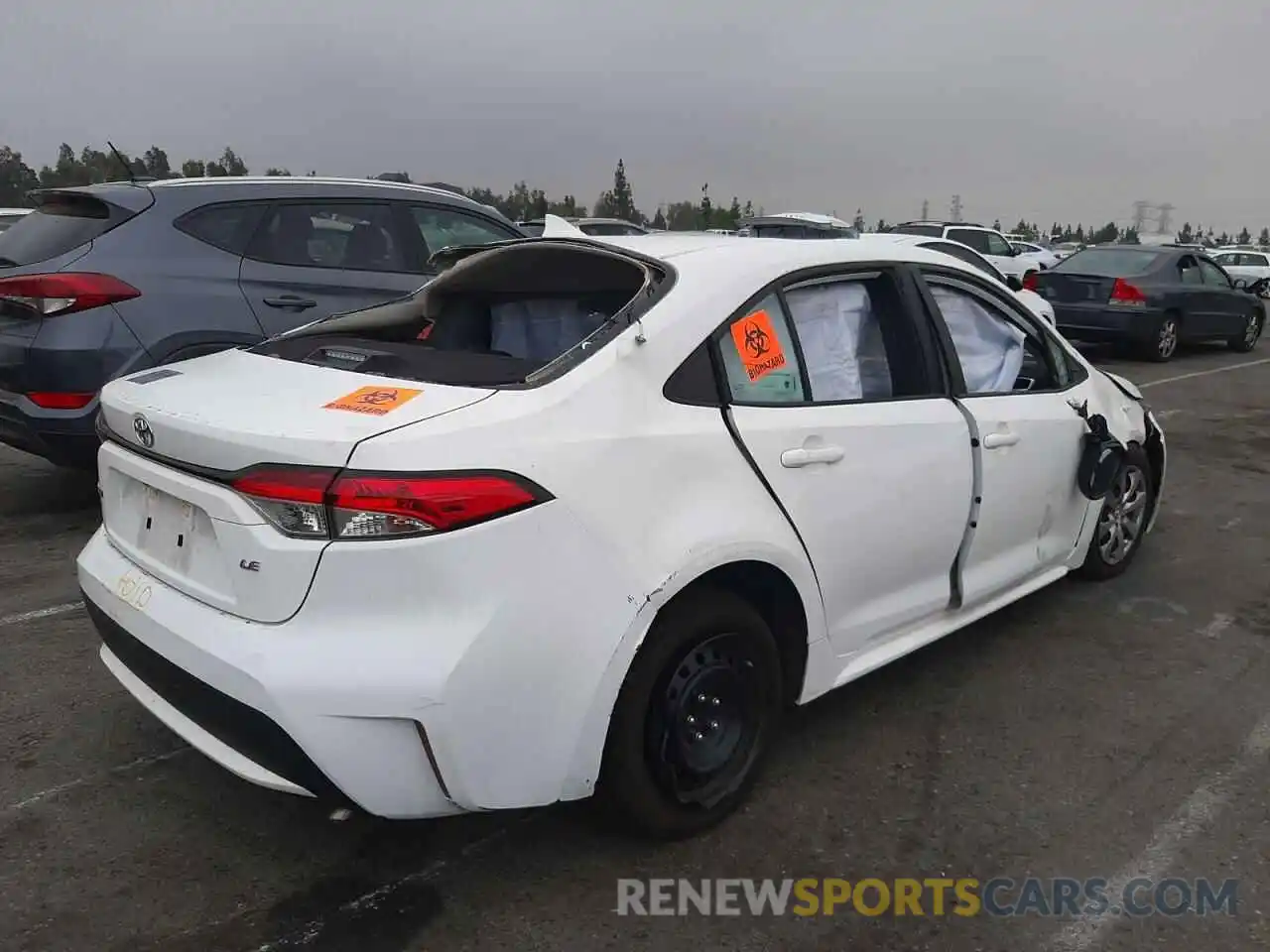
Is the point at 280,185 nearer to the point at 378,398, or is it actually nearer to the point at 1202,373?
the point at 378,398

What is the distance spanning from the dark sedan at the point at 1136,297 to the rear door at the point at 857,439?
10.9 meters

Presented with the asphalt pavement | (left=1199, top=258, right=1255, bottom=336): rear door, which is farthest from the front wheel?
the asphalt pavement

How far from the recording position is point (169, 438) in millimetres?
2467

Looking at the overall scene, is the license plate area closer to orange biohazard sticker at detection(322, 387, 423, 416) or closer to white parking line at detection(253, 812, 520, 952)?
orange biohazard sticker at detection(322, 387, 423, 416)

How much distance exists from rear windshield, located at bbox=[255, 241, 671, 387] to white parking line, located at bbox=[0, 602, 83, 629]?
6.05 feet

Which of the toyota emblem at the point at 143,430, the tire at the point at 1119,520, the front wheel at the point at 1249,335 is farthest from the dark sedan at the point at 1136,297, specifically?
the toyota emblem at the point at 143,430

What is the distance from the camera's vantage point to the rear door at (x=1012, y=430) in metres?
3.56

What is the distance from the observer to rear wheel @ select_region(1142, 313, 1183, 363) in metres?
13.4

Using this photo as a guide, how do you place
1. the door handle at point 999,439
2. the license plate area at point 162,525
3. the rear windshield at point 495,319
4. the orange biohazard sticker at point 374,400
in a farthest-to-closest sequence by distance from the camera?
the door handle at point 999,439 < the rear windshield at point 495,319 < the license plate area at point 162,525 < the orange biohazard sticker at point 374,400

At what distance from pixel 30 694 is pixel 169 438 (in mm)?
1645

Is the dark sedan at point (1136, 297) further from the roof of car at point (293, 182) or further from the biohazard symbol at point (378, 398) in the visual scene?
the biohazard symbol at point (378, 398)

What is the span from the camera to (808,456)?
283 centimetres

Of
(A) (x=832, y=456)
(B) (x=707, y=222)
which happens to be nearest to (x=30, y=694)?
(A) (x=832, y=456)

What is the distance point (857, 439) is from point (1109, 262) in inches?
493
